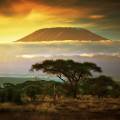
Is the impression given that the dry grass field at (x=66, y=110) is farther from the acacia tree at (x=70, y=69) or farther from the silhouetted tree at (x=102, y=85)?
the acacia tree at (x=70, y=69)

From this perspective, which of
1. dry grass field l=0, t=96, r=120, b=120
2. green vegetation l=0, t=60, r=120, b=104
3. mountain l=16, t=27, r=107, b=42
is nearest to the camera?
dry grass field l=0, t=96, r=120, b=120

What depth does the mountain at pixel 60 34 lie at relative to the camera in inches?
246

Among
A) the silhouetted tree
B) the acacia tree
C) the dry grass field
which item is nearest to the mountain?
the acacia tree

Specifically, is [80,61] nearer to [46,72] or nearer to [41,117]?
[46,72]

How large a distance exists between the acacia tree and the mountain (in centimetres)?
37

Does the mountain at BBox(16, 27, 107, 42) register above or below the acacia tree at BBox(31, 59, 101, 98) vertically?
above

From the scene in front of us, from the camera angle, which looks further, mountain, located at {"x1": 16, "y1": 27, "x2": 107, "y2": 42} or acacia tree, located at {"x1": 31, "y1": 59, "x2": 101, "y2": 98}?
mountain, located at {"x1": 16, "y1": 27, "x2": 107, "y2": 42}

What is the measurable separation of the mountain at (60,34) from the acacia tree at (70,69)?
373mm

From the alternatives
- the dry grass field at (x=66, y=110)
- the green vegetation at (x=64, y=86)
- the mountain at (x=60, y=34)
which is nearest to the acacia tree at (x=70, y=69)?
the green vegetation at (x=64, y=86)

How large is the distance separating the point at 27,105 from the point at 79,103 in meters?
0.78

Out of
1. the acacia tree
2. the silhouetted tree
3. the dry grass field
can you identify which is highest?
the acacia tree

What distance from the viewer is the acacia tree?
614cm

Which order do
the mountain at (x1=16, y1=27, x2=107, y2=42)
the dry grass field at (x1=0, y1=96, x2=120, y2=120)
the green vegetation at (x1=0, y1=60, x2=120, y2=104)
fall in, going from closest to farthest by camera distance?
the dry grass field at (x1=0, y1=96, x2=120, y2=120)
the green vegetation at (x1=0, y1=60, x2=120, y2=104)
the mountain at (x1=16, y1=27, x2=107, y2=42)

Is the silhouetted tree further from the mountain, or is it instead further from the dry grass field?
the mountain
